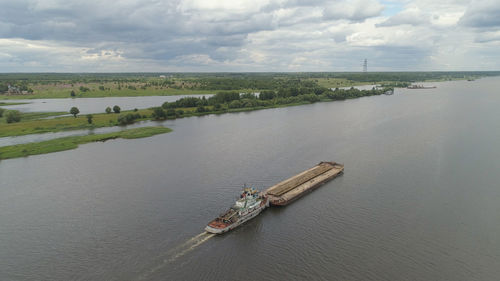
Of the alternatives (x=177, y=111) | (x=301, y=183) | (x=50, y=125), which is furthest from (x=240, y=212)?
(x=177, y=111)

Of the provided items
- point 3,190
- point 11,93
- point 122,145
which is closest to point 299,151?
point 122,145

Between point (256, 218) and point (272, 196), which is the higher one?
point (272, 196)

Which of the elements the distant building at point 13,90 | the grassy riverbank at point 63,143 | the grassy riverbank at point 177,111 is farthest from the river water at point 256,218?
the distant building at point 13,90

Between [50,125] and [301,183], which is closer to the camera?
[301,183]

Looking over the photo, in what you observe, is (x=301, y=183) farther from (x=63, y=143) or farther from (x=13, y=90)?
(x=13, y=90)

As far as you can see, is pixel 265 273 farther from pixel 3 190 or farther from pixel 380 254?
pixel 3 190

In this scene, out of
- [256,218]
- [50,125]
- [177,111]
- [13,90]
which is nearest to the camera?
[256,218]

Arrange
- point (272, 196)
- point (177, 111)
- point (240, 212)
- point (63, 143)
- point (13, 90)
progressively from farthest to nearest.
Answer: point (13, 90) < point (177, 111) < point (63, 143) < point (272, 196) < point (240, 212)
